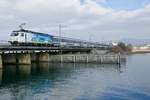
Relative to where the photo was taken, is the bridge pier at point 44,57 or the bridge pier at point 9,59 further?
the bridge pier at point 44,57

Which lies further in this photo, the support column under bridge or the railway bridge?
the support column under bridge

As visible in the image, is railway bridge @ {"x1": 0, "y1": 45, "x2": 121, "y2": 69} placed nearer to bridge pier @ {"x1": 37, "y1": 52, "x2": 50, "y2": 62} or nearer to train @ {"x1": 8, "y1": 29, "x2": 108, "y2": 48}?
bridge pier @ {"x1": 37, "y1": 52, "x2": 50, "y2": 62}

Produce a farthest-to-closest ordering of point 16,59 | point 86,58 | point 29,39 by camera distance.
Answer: point 86,58 < point 29,39 < point 16,59

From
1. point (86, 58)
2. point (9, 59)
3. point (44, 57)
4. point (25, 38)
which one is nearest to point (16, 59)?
point (9, 59)

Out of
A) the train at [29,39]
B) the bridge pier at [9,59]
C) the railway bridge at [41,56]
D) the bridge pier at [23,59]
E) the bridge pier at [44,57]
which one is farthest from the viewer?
A: the bridge pier at [44,57]

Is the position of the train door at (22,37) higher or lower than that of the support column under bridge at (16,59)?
higher

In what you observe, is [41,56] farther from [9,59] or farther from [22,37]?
[9,59]

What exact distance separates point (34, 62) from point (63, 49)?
9525 millimetres

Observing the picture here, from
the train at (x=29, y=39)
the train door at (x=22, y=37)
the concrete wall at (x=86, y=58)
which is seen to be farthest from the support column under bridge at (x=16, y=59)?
the concrete wall at (x=86, y=58)

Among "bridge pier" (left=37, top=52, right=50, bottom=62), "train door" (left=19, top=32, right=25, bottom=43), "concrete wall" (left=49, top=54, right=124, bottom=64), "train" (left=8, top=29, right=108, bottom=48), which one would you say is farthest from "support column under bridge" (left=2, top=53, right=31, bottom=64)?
"concrete wall" (left=49, top=54, right=124, bottom=64)

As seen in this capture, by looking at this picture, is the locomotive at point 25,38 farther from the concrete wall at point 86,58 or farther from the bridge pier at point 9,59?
the concrete wall at point 86,58

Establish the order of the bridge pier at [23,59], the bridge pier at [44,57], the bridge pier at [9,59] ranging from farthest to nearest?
the bridge pier at [44,57], the bridge pier at [9,59], the bridge pier at [23,59]

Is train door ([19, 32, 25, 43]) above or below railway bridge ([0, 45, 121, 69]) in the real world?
above

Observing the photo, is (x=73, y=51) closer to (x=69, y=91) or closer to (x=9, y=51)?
(x=9, y=51)
